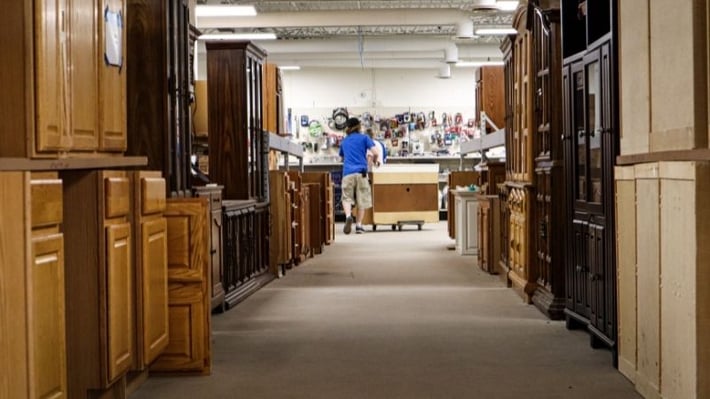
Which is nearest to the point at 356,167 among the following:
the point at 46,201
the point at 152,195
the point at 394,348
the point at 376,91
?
the point at 376,91

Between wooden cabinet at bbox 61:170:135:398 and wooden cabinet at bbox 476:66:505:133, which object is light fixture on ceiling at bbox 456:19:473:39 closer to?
wooden cabinet at bbox 476:66:505:133

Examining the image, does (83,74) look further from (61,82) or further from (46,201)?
(46,201)

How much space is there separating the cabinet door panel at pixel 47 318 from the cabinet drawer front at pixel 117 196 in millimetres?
477

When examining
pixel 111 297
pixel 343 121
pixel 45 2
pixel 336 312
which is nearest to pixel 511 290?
pixel 336 312

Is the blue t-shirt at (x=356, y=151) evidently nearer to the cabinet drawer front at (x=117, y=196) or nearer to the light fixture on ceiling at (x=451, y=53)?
the light fixture on ceiling at (x=451, y=53)

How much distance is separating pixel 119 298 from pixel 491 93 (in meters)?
7.77

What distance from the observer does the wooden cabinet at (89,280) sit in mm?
3510

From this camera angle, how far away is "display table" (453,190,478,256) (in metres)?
10.4

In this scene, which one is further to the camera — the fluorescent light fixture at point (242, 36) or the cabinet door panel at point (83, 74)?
the fluorescent light fixture at point (242, 36)

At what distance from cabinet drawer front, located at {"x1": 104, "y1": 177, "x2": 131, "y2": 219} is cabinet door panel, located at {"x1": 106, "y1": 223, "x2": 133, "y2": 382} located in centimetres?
6

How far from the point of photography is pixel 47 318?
2986 mm

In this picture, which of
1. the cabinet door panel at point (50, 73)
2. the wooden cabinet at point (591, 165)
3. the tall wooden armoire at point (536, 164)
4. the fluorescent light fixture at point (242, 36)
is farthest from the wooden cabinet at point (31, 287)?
the fluorescent light fixture at point (242, 36)

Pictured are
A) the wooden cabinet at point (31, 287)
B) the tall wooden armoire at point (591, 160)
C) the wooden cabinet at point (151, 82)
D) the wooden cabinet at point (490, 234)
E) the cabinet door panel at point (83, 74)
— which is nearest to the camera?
the wooden cabinet at point (31, 287)

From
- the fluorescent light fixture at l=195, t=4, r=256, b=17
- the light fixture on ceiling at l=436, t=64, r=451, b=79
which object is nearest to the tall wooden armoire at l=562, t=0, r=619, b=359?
the fluorescent light fixture at l=195, t=4, r=256, b=17
